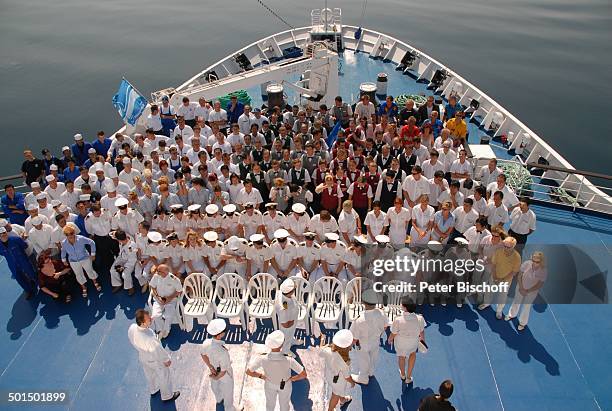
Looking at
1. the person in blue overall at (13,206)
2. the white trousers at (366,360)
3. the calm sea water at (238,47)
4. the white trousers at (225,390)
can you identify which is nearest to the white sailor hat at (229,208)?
the white trousers at (225,390)

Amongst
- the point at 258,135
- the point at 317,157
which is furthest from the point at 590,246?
the point at 258,135

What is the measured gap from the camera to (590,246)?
9.87 m

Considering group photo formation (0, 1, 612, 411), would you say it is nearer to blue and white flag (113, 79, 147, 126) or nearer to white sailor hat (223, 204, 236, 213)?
white sailor hat (223, 204, 236, 213)

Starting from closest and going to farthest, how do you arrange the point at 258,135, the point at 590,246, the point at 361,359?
the point at 361,359 → the point at 590,246 → the point at 258,135

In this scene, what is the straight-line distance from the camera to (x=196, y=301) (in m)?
8.07

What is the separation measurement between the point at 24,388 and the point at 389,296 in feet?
19.3

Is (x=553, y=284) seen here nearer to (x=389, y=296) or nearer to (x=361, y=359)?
(x=389, y=296)

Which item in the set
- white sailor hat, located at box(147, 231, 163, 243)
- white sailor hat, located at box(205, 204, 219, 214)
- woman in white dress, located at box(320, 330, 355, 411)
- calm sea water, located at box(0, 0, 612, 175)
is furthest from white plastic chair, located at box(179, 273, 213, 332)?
calm sea water, located at box(0, 0, 612, 175)

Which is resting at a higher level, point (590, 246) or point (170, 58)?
point (590, 246)

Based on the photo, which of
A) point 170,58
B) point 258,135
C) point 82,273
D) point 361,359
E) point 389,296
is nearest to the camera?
point 361,359

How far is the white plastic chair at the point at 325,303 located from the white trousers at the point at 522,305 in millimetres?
3004

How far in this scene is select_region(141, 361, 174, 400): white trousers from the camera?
21.8 ft

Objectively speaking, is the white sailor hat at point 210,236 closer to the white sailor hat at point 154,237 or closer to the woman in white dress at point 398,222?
the white sailor hat at point 154,237

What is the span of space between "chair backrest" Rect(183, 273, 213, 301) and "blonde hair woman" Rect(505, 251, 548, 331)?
5117 millimetres
